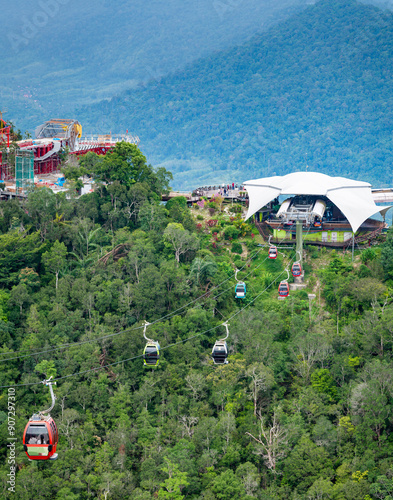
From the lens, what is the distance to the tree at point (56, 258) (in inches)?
2601

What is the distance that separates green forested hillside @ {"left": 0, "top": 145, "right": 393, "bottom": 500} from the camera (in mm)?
52094

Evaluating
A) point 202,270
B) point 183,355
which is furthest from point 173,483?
point 202,270

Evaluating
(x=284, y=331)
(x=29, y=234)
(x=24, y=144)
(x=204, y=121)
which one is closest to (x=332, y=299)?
(x=284, y=331)

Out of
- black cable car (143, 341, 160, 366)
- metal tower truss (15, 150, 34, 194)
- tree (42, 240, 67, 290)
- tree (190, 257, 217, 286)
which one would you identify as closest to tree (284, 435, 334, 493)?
black cable car (143, 341, 160, 366)

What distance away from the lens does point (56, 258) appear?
2603 inches

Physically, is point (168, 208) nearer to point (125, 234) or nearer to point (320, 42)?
point (125, 234)

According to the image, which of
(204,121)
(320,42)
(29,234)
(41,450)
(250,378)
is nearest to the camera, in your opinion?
(41,450)

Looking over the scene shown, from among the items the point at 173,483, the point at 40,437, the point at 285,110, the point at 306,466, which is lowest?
the point at 173,483

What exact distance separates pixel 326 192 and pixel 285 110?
107 metres

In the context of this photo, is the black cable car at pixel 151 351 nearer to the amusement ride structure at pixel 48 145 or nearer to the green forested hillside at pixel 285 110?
the amusement ride structure at pixel 48 145

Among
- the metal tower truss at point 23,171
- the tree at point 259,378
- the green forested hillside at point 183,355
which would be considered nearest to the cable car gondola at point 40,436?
the green forested hillside at point 183,355

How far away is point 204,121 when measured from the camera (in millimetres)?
179250

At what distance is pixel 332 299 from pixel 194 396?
46.2 feet
